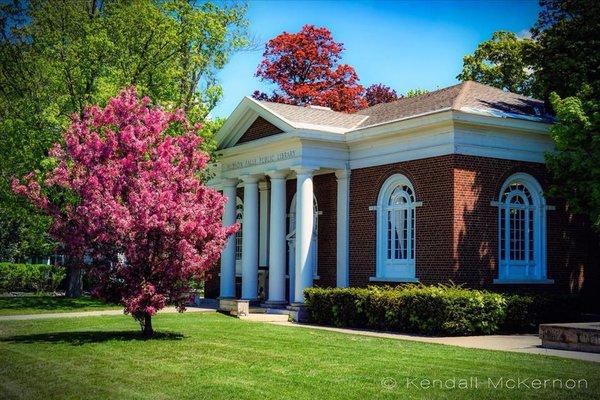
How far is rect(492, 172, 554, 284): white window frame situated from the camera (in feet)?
75.3

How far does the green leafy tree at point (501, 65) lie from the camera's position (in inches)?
1638

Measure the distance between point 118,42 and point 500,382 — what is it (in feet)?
78.4

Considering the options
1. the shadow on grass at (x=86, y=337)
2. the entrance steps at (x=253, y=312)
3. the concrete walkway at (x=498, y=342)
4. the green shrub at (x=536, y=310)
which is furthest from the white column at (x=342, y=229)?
the shadow on grass at (x=86, y=337)

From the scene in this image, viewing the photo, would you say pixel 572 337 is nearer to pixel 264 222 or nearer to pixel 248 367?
pixel 248 367

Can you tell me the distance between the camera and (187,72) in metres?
33.6

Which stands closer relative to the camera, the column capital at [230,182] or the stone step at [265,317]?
the stone step at [265,317]

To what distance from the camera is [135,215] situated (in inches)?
652

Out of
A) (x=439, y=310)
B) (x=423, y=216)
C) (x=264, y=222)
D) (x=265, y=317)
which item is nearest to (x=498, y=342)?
(x=439, y=310)

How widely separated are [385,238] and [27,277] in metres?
26.4

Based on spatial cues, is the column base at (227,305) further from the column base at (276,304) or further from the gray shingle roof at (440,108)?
the gray shingle roof at (440,108)

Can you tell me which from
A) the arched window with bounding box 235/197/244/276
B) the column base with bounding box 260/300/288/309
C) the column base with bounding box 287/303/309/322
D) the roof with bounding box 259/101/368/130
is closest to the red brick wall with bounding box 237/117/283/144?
the roof with bounding box 259/101/368/130

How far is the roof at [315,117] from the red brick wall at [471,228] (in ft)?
10.1

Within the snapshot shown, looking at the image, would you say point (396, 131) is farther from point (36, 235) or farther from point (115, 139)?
point (36, 235)

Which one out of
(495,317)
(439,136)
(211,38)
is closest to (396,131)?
(439,136)
